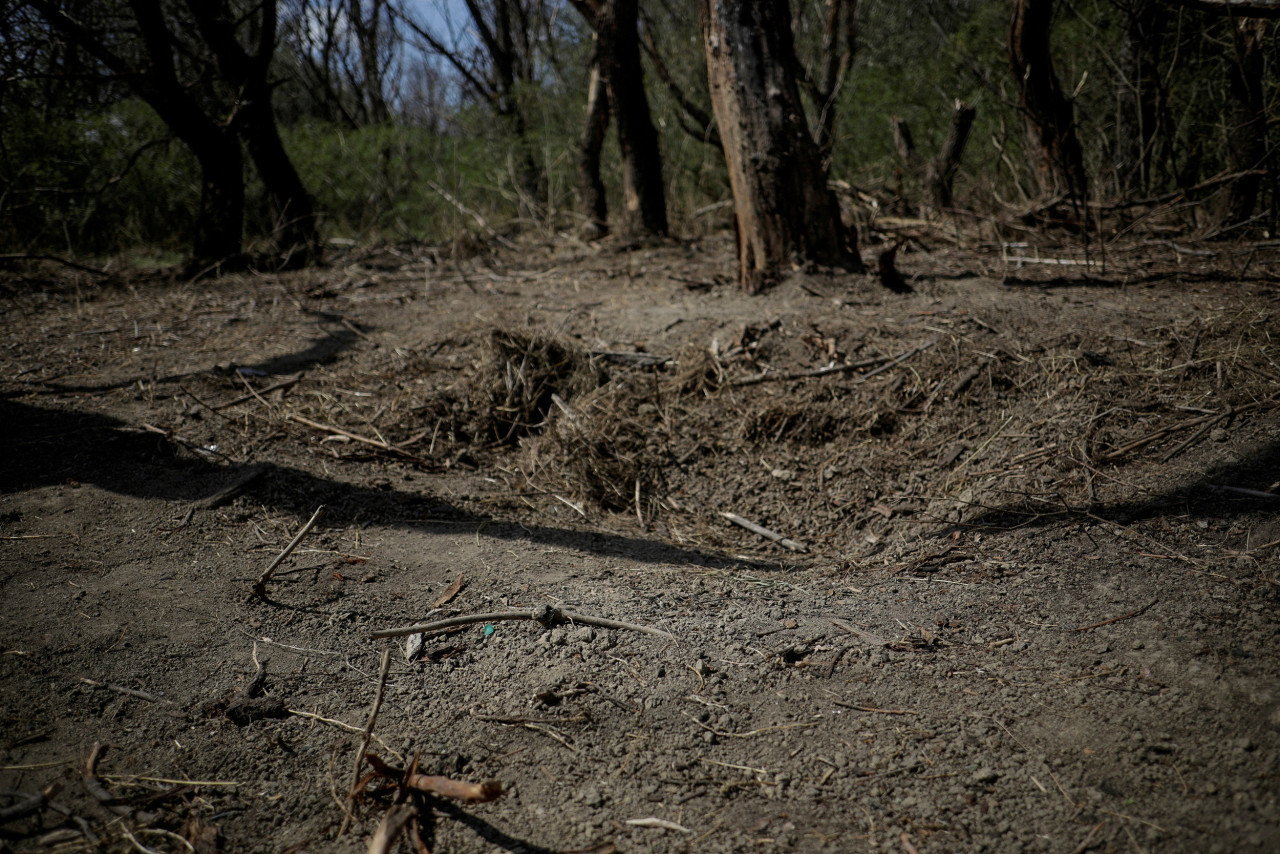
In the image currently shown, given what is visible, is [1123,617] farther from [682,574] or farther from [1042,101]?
[1042,101]

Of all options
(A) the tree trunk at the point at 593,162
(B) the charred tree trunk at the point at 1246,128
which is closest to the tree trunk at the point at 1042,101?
(B) the charred tree trunk at the point at 1246,128

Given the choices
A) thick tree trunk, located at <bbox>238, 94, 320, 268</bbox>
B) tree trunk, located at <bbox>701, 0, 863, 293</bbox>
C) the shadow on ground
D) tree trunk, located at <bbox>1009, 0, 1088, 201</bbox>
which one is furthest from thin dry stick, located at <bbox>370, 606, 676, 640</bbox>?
thick tree trunk, located at <bbox>238, 94, 320, 268</bbox>

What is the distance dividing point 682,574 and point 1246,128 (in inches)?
197

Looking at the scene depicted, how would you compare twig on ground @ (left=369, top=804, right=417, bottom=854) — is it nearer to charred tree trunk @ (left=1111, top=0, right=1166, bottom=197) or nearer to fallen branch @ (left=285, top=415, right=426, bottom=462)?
fallen branch @ (left=285, top=415, right=426, bottom=462)

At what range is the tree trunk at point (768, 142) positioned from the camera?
4.56m

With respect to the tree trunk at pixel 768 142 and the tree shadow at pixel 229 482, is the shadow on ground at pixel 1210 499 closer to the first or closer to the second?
the tree shadow at pixel 229 482

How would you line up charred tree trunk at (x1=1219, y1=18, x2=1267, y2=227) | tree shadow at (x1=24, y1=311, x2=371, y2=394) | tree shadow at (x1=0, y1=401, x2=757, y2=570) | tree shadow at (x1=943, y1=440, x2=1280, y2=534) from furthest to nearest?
1. charred tree trunk at (x1=1219, y1=18, x2=1267, y2=227)
2. tree shadow at (x1=24, y1=311, x2=371, y2=394)
3. tree shadow at (x1=0, y1=401, x2=757, y2=570)
4. tree shadow at (x1=943, y1=440, x2=1280, y2=534)

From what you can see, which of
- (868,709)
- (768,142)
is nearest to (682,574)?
(868,709)

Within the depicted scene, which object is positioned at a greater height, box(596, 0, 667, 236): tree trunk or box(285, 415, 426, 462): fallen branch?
box(596, 0, 667, 236): tree trunk

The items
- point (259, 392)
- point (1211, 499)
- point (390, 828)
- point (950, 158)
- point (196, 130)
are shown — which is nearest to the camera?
point (390, 828)

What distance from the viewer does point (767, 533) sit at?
3.09m

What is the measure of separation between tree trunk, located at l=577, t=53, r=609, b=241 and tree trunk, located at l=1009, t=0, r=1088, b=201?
3.69 meters

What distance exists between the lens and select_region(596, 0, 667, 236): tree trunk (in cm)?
677

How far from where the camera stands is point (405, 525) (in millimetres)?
2916
